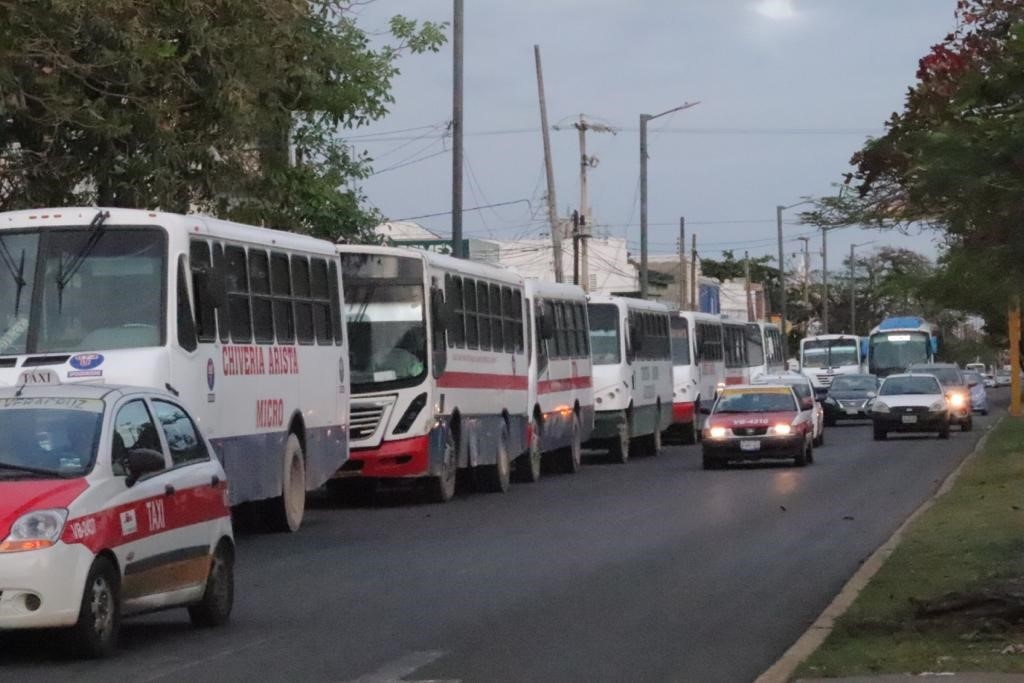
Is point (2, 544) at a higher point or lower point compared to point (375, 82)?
lower

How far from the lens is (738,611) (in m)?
14.7

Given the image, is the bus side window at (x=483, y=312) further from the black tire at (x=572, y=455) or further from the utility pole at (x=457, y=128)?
the utility pole at (x=457, y=128)

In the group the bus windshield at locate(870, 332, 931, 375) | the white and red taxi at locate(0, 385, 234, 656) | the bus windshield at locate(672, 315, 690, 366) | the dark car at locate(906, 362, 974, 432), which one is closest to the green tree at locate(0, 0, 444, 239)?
the white and red taxi at locate(0, 385, 234, 656)

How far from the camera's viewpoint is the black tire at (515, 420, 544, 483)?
33.6 metres

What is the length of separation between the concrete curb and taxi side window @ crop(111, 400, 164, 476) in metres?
3.98

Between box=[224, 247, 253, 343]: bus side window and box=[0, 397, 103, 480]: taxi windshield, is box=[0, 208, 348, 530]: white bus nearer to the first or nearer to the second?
box=[224, 247, 253, 343]: bus side window

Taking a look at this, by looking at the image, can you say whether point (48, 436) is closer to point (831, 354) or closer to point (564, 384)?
point (564, 384)

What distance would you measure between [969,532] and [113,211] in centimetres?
855

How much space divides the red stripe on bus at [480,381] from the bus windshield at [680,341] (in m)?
16.9

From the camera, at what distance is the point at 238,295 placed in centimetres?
2109

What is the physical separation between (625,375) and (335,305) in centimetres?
1706

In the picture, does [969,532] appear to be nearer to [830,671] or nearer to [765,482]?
[830,671]

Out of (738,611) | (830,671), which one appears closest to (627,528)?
(738,611)

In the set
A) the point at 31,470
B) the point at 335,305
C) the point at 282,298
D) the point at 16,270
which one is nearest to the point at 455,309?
the point at 335,305
